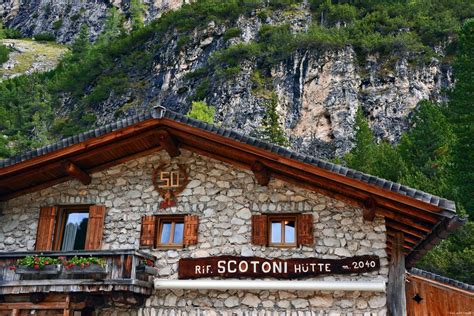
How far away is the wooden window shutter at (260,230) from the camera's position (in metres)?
9.75

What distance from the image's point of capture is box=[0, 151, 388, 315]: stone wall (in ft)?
30.6

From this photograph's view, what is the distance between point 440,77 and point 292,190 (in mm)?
37328

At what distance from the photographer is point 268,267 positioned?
947 cm

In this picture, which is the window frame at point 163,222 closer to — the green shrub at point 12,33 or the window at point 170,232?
the window at point 170,232

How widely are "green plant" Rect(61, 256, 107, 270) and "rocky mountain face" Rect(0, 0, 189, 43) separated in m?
79.0

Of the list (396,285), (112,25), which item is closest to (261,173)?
(396,285)

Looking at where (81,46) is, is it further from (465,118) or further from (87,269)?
(87,269)

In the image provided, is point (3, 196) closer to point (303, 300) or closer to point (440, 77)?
point (303, 300)

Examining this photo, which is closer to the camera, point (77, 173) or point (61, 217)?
point (77, 173)

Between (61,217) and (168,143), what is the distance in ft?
8.92

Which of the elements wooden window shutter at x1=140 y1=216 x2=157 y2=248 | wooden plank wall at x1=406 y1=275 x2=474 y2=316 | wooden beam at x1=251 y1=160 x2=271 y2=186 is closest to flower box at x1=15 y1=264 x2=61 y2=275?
wooden window shutter at x1=140 y1=216 x2=157 y2=248

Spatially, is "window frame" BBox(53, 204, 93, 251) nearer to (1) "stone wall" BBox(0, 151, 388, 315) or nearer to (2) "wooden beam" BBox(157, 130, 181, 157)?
(1) "stone wall" BBox(0, 151, 388, 315)

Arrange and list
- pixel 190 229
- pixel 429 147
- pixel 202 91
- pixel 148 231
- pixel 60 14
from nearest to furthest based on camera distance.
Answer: pixel 190 229 < pixel 148 231 < pixel 429 147 < pixel 202 91 < pixel 60 14

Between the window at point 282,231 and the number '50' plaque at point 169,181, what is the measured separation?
1911 millimetres
